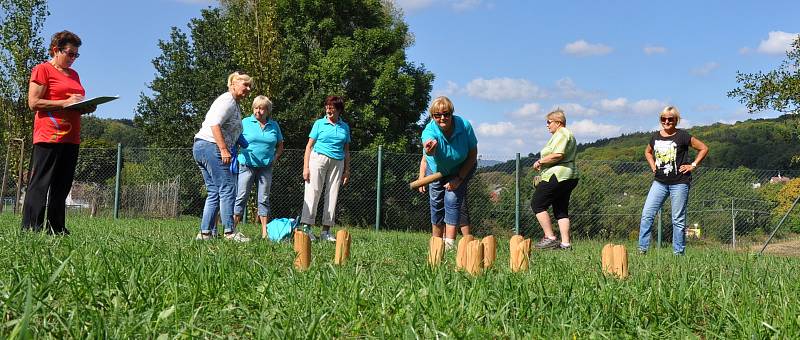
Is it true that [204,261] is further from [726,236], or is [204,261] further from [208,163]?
[726,236]

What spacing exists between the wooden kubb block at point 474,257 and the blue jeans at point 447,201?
287cm

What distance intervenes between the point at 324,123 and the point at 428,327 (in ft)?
17.4

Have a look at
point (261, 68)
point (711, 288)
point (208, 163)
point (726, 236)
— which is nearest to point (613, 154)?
point (726, 236)

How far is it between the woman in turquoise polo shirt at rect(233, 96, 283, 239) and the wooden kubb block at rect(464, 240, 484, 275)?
4.10 metres

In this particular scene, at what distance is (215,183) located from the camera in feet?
19.0

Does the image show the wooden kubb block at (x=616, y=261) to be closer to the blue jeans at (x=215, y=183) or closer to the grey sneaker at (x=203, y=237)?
the grey sneaker at (x=203, y=237)

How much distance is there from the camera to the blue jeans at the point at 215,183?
5754 mm

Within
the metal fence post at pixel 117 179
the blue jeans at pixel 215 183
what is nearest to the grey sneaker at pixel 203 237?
the blue jeans at pixel 215 183

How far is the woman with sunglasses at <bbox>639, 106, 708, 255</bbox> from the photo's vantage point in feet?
22.8

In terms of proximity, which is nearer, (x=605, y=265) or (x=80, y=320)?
(x=80, y=320)

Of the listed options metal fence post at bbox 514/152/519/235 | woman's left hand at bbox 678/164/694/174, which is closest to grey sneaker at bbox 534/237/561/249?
woman's left hand at bbox 678/164/694/174

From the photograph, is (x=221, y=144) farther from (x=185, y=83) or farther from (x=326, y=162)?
(x=185, y=83)

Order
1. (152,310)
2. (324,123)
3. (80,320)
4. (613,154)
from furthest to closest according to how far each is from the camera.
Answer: (613,154), (324,123), (152,310), (80,320)

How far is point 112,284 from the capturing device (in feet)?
7.93
